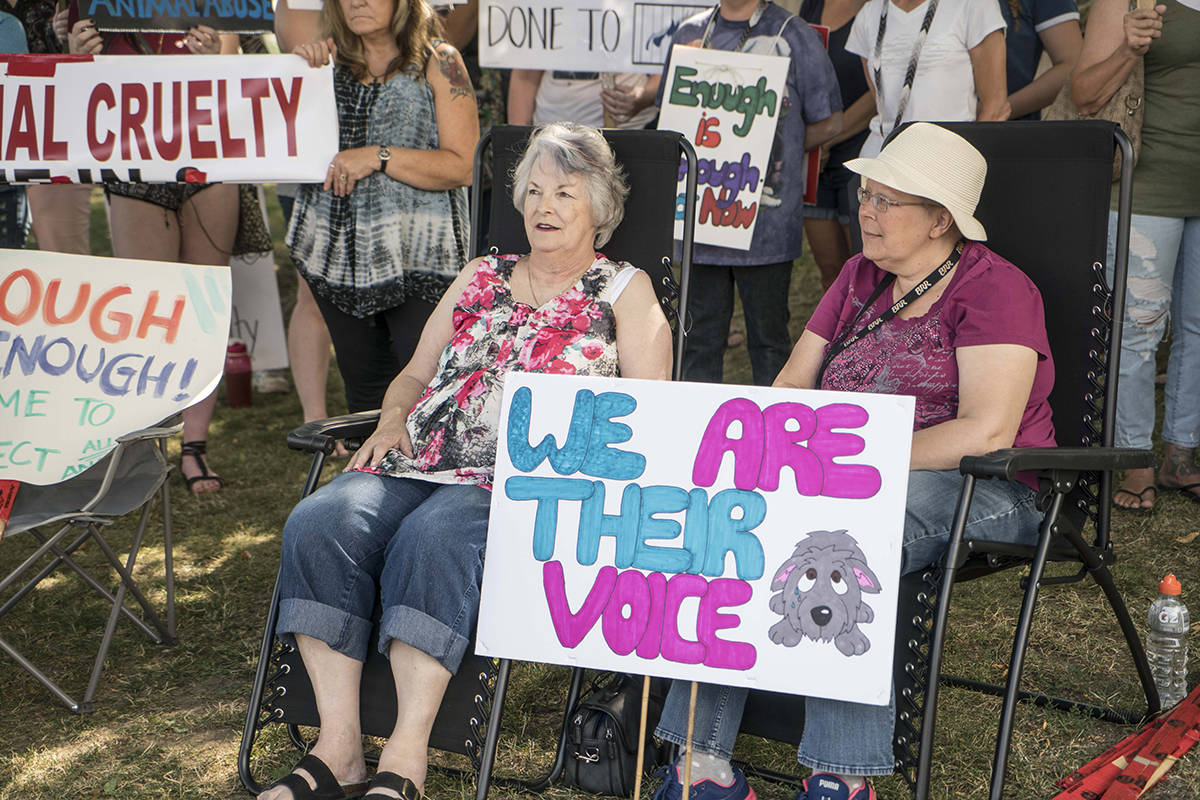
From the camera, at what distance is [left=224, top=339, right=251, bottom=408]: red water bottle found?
21.1ft

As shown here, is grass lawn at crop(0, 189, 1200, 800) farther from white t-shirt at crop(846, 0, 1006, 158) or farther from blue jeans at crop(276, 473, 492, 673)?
white t-shirt at crop(846, 0, 1006, 158)

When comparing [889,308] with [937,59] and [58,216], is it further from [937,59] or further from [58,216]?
[58,216]

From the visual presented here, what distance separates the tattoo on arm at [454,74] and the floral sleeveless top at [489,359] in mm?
1142

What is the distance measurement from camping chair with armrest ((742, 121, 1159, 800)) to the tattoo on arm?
175 centimetres

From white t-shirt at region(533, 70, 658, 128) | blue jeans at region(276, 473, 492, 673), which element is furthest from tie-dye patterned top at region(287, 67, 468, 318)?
blue jeans at region(276, 473, 492, 673)

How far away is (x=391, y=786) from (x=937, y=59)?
119 inches

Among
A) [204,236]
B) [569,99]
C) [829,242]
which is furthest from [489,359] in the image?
[829,242]

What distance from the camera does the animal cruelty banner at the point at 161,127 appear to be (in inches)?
161

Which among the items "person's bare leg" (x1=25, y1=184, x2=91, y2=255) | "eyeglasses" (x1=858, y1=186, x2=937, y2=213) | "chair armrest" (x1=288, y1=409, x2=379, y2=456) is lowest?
"chair armrest" (x1=288, y1=409, x2=379, y2=456)

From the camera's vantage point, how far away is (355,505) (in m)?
Result: 2.89

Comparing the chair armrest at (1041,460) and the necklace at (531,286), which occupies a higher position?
the necklace at (531,286)

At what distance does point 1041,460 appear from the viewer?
253cm

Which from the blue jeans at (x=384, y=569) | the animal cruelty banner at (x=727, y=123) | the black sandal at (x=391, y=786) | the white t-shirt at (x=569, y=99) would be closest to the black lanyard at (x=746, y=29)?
the animal cruelty banner at (x=727, y=123)

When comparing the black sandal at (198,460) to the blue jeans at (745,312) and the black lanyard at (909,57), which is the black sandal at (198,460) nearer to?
the blue jeans at (745,312)
